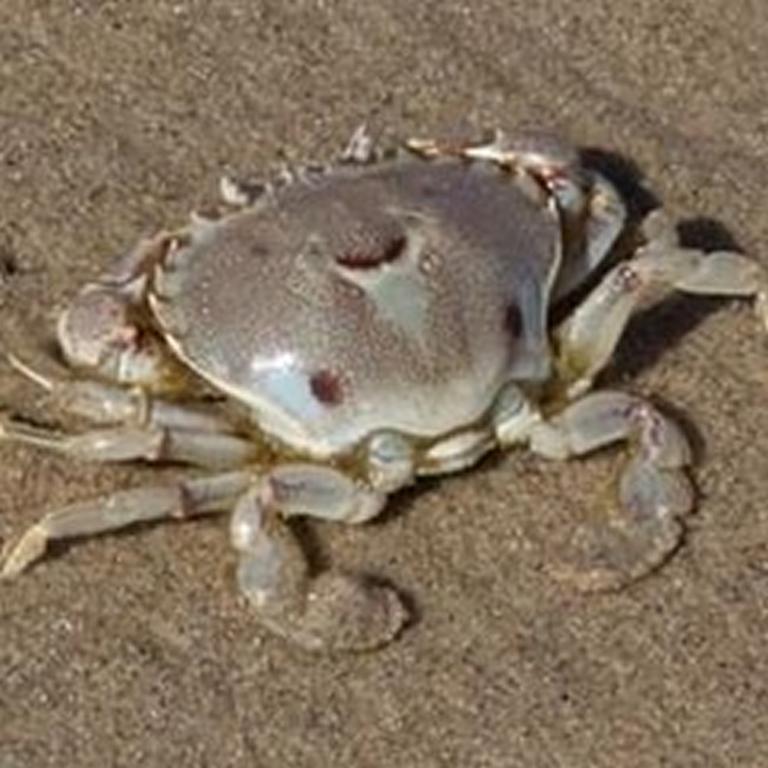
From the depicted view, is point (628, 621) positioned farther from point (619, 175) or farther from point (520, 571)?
point (619, 175)

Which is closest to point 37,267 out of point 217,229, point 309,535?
point 217,229

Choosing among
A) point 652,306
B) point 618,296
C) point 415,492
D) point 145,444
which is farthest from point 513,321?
point 145,444

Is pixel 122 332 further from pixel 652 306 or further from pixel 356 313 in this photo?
pixel 652 306

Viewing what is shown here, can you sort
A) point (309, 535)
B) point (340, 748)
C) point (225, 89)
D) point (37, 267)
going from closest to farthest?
point (340, 748), point (309, 535), point (37, 267), point (225, 89)

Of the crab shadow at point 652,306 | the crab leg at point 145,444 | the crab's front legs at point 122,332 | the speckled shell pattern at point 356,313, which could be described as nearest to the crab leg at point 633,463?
the speckled shell pattern at point 356,313

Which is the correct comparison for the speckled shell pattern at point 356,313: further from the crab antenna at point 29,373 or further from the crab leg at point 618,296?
the crab antenna at point 29,373

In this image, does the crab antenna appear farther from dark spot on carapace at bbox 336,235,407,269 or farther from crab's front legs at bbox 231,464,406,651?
dark spot on carapace at bbox 336,235,407,269
